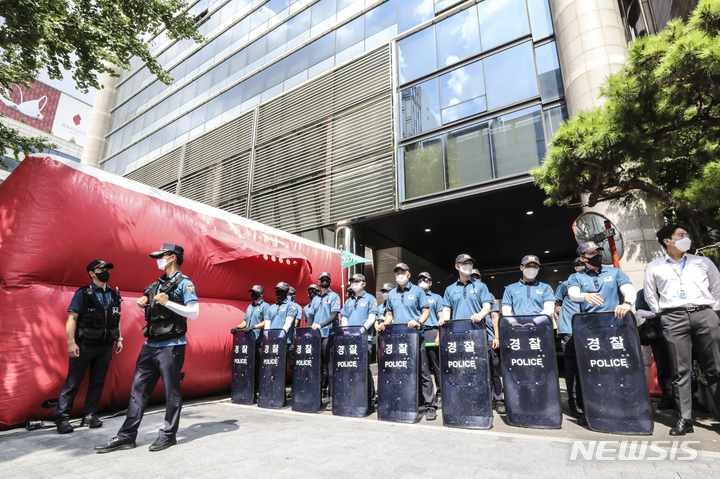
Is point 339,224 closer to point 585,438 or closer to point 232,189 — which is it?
point 232,189

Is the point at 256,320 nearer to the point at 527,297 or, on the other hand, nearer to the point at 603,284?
the point at 527,297

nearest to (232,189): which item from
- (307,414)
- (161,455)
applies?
(307,414)

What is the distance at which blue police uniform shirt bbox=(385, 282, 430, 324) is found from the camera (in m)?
5.20

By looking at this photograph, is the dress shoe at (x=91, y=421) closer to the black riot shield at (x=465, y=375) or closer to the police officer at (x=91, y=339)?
the police officer at (x=91, y=339)

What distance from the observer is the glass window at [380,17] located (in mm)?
13172

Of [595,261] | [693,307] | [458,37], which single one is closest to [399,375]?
[595,261]

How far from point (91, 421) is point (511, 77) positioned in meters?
11.7

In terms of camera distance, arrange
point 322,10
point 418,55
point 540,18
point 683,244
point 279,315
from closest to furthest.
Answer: point 683,244, point 279,315, point 540,18, point 418,55, point 322,10

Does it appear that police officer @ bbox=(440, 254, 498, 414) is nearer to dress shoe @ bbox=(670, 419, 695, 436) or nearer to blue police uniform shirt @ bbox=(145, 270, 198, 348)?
dress shoe @ bbox=(670, 419, 695, 436)

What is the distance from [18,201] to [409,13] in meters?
12.4

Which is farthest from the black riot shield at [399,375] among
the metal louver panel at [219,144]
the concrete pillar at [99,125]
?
the concrete pillar at [99,125]

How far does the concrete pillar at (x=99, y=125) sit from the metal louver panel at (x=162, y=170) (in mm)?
7648

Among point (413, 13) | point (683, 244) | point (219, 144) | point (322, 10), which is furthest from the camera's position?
point (219, 144)

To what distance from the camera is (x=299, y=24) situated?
15711 mm
